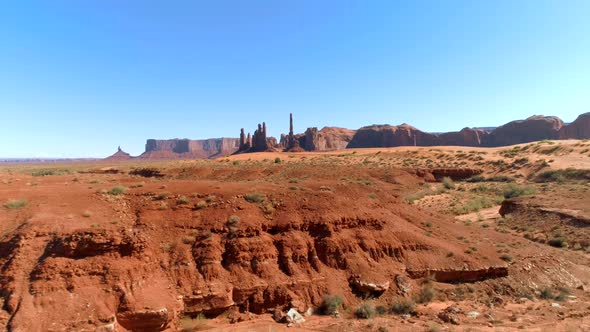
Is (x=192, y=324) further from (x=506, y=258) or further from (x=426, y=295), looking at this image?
(x=506, y=258)

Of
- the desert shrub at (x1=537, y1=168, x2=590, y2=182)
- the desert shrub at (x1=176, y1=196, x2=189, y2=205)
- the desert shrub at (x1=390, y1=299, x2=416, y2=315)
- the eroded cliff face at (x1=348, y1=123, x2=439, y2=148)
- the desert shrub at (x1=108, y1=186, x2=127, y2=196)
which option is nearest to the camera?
the desert shrub at (x1=390, y1=299, x2=416, y2=315)

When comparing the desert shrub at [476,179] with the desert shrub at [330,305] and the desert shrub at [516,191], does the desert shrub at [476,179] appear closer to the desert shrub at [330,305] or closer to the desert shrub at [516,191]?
the desert shrub at [516,191]

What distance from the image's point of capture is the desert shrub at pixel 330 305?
10.9m

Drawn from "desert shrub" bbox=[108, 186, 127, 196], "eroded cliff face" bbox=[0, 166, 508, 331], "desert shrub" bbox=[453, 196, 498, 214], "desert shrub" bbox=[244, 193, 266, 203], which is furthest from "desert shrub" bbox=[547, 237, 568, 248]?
"desert shrub" bbox=[108, 186, 127, 196]

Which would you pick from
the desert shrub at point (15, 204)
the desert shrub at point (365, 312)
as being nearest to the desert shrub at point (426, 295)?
the desert shrub at point (365, 312)

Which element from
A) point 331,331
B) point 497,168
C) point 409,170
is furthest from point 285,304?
point 497,168

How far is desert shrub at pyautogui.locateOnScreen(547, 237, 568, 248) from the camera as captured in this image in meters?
17.4

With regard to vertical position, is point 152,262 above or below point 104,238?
below

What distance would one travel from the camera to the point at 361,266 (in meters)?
12.5

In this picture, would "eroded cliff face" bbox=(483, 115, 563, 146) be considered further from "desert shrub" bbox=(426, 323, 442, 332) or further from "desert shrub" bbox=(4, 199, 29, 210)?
"desert shrub" bbox=(4, 199, 29, 210)

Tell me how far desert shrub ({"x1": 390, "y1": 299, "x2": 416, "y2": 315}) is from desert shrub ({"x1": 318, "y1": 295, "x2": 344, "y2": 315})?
1.75 meters

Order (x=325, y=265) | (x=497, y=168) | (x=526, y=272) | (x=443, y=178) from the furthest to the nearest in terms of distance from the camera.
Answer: (x=497, y=168) → (x=443, y=178) → (x=526, y=272) → (x=325, y=265)

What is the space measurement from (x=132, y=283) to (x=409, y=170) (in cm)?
→ 3538

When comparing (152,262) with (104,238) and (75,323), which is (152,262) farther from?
(75,323)
